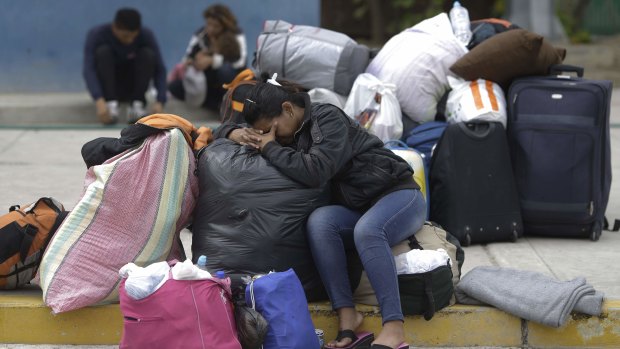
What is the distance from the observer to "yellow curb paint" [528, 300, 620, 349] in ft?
14.8

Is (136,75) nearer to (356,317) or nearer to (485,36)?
(485,36)

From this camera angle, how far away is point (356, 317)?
4.48 metres

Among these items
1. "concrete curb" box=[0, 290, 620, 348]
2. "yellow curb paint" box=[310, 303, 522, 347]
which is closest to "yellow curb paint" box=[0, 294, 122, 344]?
"concrete curb" box=[0, 290, 620, 348]

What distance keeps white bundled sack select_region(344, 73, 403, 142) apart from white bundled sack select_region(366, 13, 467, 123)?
0.32 ft

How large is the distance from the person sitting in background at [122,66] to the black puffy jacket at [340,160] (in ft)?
15.5

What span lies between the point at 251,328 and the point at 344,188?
2.54 feet

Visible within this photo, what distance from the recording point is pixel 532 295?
4.49 metres

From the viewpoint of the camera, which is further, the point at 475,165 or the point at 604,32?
the point at 604,32

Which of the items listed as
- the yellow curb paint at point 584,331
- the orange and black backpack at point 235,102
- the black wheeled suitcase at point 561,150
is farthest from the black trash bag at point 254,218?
the black wheeled suitcase at point 561,150

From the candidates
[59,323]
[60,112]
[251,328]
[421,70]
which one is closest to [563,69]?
[421,70]

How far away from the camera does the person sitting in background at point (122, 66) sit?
29.8 feet

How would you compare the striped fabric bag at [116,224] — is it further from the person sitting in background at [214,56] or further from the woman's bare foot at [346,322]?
the person sitting in background at [214,56]

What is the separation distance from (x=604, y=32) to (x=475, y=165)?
8363 mm

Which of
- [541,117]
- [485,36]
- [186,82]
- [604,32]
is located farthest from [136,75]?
[604,32]
